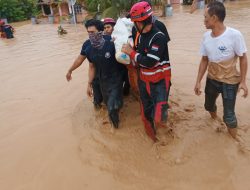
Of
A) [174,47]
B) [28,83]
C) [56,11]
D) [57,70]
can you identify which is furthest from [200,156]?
[56,11]

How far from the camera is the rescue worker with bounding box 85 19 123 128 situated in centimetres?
397

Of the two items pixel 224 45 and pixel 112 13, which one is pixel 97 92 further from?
pixel 112 13

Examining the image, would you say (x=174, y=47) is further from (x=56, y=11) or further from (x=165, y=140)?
(x=56, y=11)

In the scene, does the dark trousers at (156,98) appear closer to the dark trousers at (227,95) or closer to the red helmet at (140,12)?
the dark trousers at (227,95)

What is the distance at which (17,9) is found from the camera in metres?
34.8

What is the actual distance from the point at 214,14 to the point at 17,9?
35682 mm

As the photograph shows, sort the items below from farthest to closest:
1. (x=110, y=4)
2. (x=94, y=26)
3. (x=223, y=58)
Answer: (x=110, y=4)
(x=94, y=26)
(x=223, y=58)

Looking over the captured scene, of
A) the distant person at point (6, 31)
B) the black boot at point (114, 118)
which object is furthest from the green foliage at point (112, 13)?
the black boot at point (114, 118)

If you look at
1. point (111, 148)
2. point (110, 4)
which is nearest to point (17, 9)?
point (110, 4)

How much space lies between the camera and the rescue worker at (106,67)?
397cm

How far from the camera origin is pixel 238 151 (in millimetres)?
3611

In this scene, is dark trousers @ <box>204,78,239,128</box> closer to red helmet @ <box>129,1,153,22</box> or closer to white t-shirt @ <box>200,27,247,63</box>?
white t-shirt @ <box>200,27,247,63</box>

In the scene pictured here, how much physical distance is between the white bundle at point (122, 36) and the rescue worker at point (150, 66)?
293 mm

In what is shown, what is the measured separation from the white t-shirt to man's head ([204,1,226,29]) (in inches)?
6.1
